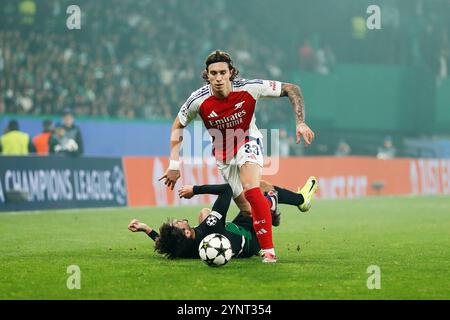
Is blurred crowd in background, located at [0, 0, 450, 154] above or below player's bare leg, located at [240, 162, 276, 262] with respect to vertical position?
above

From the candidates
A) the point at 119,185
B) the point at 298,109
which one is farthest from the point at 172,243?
the point at 119,185

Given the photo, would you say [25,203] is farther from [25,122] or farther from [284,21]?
[284,21]

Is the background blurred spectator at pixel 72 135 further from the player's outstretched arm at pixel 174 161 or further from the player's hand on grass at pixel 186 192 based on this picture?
the player's hand on grass at pixel 186 192

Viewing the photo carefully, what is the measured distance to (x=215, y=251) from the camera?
436 inches

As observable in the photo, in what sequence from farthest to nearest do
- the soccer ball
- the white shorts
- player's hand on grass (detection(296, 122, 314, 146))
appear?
the white shorts < the soccer ball < player's hand on grass (detection(296, 122, 314, 146))

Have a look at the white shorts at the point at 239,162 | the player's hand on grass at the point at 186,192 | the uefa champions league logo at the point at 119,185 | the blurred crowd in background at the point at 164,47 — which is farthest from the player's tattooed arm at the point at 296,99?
the blurred crowd in background at the point at 164,47

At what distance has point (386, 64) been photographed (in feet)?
129

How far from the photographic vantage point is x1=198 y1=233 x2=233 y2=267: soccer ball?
11.1m

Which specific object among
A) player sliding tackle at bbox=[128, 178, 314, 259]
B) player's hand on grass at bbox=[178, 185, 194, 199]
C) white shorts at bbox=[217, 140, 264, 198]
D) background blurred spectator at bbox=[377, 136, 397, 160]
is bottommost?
player sliding tackle at bbox=[128, 178, 314, 259]

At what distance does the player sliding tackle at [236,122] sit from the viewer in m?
11.4

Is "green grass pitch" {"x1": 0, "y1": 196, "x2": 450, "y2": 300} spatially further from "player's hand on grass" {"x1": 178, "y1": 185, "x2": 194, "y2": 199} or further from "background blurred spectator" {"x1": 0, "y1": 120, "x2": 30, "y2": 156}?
"background blurred spectator" {"x1": 0, "y1": 120, "x2": 30, "y2": 156}

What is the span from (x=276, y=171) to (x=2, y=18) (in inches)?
379

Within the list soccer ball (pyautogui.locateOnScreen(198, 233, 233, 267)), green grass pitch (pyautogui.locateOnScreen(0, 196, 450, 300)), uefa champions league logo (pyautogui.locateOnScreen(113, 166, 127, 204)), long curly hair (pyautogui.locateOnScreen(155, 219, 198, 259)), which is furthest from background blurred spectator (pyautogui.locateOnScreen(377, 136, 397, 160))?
soccer ball (pyautogui.locateOnScreen(198, 233, 233, 267))

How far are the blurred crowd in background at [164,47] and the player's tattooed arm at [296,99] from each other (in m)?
16.9
